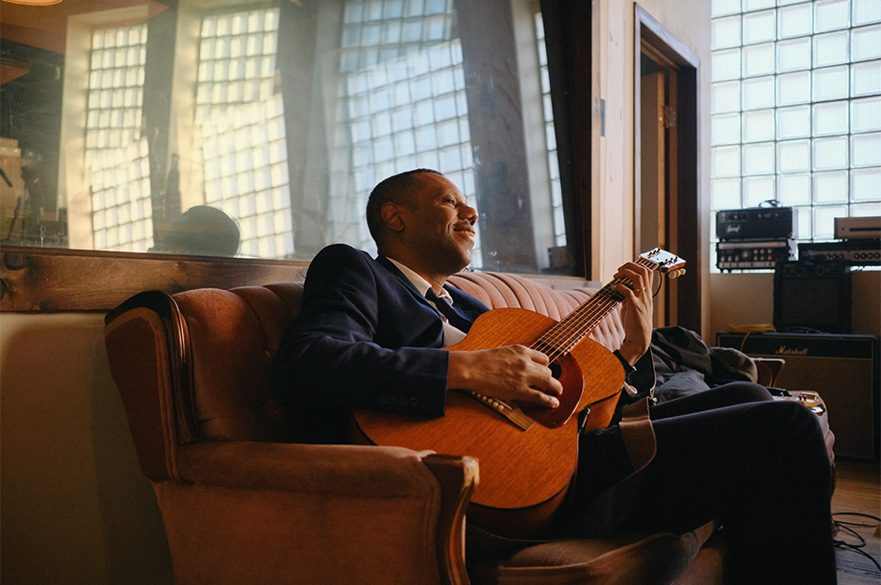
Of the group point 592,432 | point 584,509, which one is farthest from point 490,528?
point 592,432

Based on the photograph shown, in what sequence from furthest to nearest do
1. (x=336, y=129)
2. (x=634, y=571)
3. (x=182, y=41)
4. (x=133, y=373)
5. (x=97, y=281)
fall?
1. (x=336, y=129)
2. (x=182, y=41)
3. (x=97, y=281)
4. (x=133, y=373)
5. (x=634, y=571)

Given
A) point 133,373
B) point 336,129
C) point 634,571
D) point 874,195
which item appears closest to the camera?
point 634,571

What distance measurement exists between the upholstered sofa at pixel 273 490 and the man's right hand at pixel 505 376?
15 centimetres

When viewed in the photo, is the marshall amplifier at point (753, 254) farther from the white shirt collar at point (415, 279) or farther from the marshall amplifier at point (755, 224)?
the white shirt collar at point (415, 279)

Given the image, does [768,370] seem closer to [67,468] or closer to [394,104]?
[394,104]

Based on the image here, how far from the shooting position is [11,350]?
3.79 feet

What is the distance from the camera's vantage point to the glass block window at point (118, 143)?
132 cm

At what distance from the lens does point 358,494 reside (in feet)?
3.06

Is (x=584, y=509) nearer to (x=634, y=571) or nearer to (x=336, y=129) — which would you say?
(x=634, y=571)

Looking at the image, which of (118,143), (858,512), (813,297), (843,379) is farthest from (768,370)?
(118,143)

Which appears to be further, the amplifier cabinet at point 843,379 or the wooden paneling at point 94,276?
the amplifier cabinet at point 843,379

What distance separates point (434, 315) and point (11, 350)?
2.64ft

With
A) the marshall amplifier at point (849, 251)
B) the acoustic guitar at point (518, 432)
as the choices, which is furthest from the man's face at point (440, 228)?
the marshall amplifier at point (849, 251)

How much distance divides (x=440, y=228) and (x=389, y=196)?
0.18m
